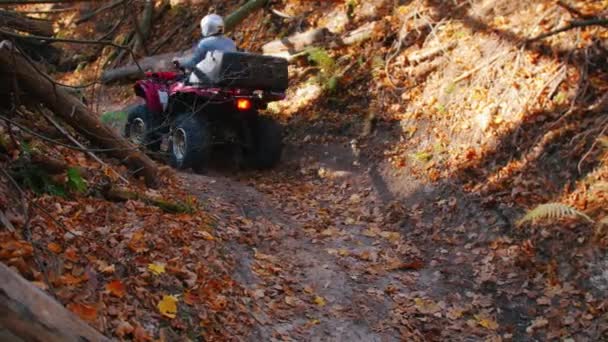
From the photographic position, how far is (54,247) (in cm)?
364

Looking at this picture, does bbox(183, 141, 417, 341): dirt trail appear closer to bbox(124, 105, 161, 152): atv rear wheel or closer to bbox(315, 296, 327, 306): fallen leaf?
bbox(315, 296, 327, 306): fallen leaf

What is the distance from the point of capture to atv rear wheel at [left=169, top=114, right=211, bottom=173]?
7711 millimetres

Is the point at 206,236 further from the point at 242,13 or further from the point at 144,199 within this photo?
the point at 242,13

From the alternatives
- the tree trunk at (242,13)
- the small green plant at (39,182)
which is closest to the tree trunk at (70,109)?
the small green plant at (39,182)

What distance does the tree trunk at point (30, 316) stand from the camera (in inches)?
90.9

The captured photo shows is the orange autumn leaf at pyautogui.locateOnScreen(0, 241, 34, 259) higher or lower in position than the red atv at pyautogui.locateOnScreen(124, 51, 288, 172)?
lower

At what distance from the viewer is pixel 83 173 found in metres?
5.01

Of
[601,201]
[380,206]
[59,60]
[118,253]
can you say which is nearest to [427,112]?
[380,206]

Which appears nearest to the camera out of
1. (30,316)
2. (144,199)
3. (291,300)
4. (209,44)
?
(30,316)

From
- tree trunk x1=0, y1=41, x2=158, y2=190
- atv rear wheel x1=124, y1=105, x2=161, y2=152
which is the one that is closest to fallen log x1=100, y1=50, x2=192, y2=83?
atv rear wheel x1=124, y1=105, x2=161, y2=152

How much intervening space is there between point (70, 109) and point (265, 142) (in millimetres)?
3567

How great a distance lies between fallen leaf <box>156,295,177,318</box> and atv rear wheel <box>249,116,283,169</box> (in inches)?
182

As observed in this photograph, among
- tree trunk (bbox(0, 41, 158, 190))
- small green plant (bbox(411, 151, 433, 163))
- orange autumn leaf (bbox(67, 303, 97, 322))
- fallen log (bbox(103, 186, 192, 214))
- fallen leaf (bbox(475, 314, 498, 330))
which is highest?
small green plant (bbox(411, 151, 433, 163))

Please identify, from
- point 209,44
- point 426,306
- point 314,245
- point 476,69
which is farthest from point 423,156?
point 209,44
